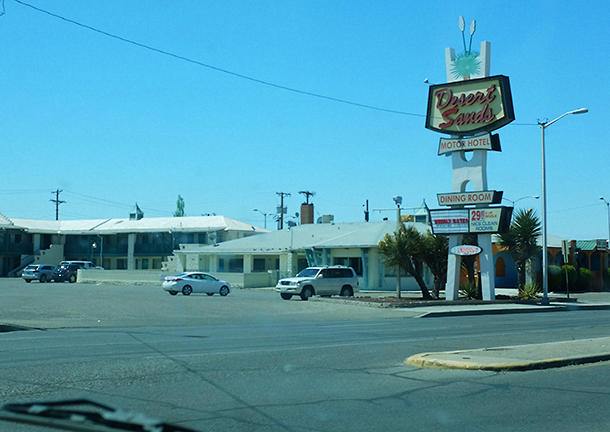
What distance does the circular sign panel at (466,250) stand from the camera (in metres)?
32.3

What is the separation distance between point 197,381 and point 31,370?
279 cm

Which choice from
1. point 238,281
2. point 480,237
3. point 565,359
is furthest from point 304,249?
point 565,359

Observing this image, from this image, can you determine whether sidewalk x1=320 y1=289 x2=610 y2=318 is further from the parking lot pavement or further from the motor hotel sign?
the motor hotel sign

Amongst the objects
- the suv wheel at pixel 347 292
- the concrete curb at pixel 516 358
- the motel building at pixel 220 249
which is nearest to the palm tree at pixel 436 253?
the suv wheel at pixel 347 292

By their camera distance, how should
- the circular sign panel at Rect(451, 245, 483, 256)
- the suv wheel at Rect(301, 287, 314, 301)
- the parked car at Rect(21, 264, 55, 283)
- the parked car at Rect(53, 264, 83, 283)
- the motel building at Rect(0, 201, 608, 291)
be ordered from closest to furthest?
the circular sign panel at Rect(451, 245, 483, 256) → the suv wheel at Rect(301, 287, 314, 301) → the motel building at Rect(0, 201, 608, 291) → the parked car at Rect(21, 264, 55, 283) → the parked car at Rect(53, 264, 83, 283)

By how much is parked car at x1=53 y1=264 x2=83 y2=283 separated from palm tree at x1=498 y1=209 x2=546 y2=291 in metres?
37.2

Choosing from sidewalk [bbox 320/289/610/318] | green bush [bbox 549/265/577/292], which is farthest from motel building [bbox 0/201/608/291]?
sidewalk [bbox 320/289/610/318]

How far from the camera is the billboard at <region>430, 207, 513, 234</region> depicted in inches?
1261

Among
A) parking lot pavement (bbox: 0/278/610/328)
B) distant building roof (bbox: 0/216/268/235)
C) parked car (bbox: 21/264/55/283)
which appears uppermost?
distant building roof (bbox: 0/216/268/235)

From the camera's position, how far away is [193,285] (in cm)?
3828

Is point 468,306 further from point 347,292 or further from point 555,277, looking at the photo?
point 555,277

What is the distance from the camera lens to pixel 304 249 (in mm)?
49625

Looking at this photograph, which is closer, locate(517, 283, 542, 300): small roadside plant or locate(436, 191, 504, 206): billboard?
locate(436, 191, 504, 206): billboard

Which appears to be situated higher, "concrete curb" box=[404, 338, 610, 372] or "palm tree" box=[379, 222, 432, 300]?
"palm tree" box=[379, 222, 432, 300]
